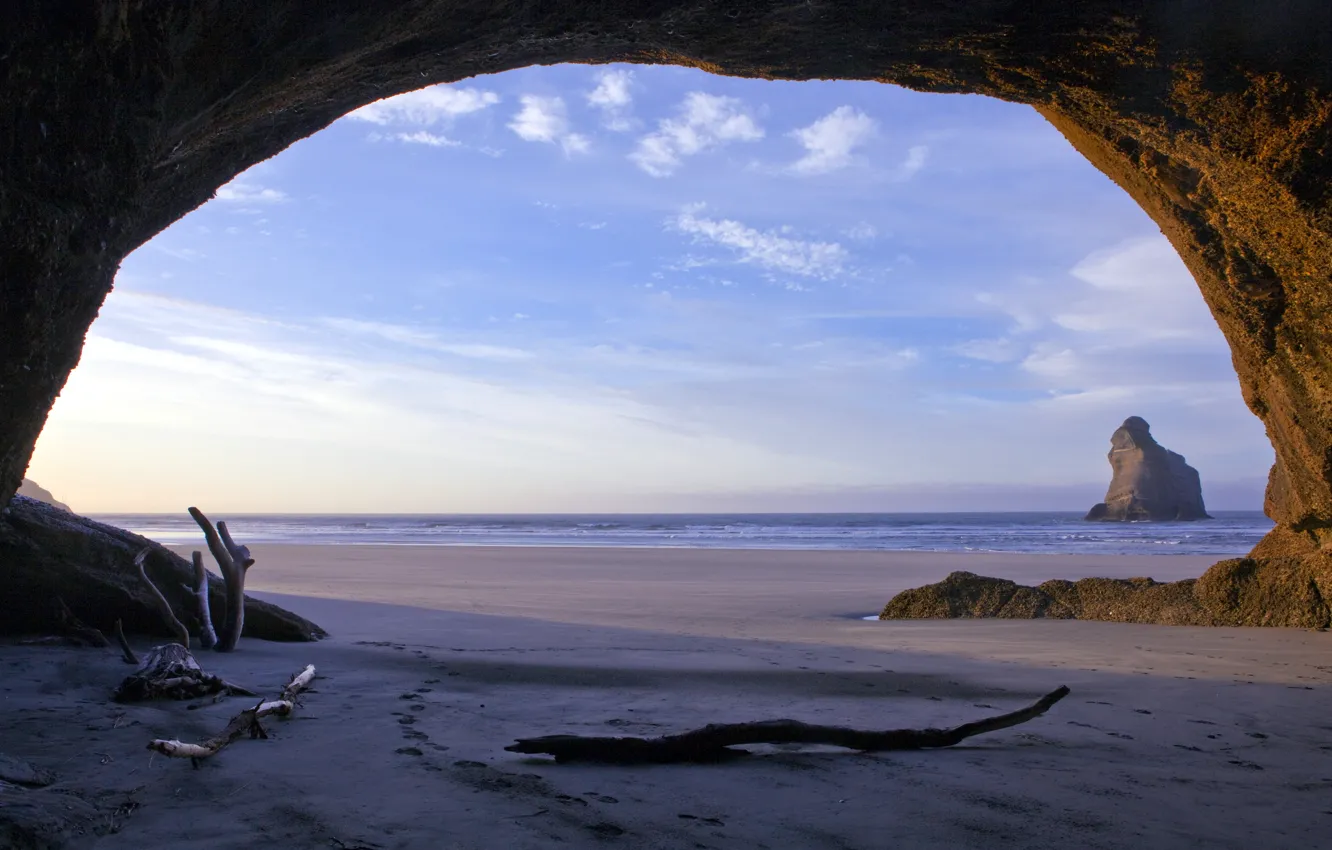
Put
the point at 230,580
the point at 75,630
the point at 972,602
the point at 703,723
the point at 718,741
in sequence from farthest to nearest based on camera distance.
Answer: the point at 972,602, the point at 230,580, the point at 75,630, the point at 703,723, the point at 718,741

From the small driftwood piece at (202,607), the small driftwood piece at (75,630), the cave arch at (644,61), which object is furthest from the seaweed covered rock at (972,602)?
the small driftwood piece at (75,630)

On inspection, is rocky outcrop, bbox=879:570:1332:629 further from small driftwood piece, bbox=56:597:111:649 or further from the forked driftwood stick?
small driftwood piece, bbox=56:597:111:649

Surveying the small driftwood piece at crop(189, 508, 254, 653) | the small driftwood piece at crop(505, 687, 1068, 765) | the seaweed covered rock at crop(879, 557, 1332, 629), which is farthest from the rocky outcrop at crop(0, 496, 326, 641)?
the seaweed covered rock at crop(879, 557, 1332, 629)

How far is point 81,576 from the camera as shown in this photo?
611 cm

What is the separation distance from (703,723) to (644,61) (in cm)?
351

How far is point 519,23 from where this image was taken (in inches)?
146

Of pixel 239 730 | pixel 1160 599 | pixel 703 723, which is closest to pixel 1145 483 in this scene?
pixel 1160 599

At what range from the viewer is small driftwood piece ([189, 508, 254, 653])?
6215 millimetres

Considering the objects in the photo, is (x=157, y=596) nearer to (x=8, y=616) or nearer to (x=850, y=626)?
(x=8, y=616)

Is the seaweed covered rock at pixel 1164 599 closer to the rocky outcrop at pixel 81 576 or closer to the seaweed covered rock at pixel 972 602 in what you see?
the seaweed covered rock at pixel 972 602

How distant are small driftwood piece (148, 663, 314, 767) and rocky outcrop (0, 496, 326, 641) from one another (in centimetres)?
222

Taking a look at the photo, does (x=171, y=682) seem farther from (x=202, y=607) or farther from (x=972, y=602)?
(x=972, y=602)

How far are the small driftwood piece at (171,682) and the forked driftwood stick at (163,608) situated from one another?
1.19 m

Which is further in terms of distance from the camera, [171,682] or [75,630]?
[75,630]
